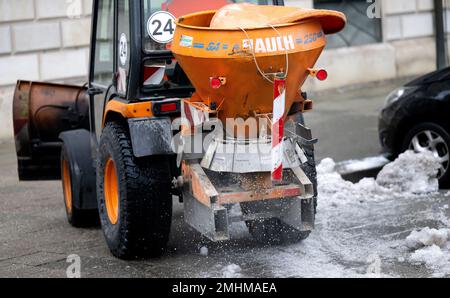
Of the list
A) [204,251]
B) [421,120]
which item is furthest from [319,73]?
[421,120]

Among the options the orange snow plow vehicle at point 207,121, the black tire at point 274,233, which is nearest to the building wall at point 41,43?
the orange snow plow vehicle at point 207,121

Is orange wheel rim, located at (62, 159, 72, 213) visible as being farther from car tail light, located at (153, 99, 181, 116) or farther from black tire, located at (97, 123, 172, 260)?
car tail light, located at (153, 99, 181, 116)

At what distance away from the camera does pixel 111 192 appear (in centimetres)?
683

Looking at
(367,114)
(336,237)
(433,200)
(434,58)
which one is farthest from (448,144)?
(434,58)

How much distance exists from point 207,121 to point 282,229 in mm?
1195

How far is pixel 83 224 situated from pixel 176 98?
1.94 metres

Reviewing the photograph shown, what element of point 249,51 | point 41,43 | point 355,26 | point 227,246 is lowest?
point 227,246

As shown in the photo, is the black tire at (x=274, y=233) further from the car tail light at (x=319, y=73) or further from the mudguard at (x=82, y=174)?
the mudguard at (x=82, y=174)

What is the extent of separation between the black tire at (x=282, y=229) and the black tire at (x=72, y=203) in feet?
4.87

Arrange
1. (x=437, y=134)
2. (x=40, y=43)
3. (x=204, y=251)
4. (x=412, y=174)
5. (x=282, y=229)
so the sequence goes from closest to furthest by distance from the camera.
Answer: (x=204, y=251) < (x=282, y=229) < (x=412, y=174) < (x=437, y=134) < (x=40, y=43)

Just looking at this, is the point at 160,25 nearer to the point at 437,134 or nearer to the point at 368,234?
the point at 368,234

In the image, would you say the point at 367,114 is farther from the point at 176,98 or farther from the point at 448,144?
the point at 176,98

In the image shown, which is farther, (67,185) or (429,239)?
(67,185)

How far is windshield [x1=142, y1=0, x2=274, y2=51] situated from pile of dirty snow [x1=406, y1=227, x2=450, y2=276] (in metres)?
2.15
